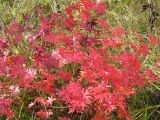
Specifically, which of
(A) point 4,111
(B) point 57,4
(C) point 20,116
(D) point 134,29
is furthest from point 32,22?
(A) point 4,111

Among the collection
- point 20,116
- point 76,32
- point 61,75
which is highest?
point 76,32

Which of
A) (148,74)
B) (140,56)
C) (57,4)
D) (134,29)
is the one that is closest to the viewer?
(148,74)

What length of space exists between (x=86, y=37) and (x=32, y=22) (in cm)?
110

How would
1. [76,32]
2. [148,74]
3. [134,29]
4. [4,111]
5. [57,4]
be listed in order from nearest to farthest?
1. [4,111]
2. [148,74]
3. [76,32]
4. [134,29]
5. [57,4]

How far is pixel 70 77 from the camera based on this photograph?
2430 millimetres

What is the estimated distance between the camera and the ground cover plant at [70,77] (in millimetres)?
2148

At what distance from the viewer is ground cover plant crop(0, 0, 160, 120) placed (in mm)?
2148

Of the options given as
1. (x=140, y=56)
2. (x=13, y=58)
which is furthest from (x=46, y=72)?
(x=140, y=56)

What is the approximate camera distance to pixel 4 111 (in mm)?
2312

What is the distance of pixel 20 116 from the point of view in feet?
8.57

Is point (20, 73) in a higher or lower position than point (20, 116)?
higher

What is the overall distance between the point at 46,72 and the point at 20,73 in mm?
163

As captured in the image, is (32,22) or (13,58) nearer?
(13,58)

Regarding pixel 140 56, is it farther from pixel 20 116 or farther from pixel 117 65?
pixel 20 116
